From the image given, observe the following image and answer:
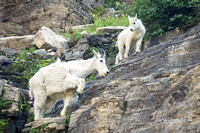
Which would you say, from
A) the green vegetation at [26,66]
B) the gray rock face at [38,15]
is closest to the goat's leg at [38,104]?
the green vegetation at [26,66]

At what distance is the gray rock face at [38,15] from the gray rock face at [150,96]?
43.3 ft

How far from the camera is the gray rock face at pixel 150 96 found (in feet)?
23.2

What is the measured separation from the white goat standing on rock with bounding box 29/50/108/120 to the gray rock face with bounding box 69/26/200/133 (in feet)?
1.42

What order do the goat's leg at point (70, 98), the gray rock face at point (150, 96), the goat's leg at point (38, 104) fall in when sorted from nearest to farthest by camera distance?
the gray rock face at point (150, 96) → the goat's leg at point (70, 98) → the goat's leg at point (38, 104)

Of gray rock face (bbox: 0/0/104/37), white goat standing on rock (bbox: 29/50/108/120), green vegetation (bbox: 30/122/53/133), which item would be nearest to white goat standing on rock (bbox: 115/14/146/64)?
white goat standing on rock (bbox: 29/50/108/120)

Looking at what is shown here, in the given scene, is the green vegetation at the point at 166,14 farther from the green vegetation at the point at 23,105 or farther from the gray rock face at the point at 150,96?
the green vegetation at the point at 23,105

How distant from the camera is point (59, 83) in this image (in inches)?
404

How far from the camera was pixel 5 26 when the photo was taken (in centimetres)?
2306

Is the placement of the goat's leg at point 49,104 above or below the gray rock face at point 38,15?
below

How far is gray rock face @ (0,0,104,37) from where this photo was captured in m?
22.9

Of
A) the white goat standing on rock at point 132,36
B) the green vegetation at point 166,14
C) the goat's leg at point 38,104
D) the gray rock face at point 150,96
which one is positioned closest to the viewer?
the gray rock face at point 150,96

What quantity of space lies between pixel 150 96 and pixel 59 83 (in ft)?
10.3

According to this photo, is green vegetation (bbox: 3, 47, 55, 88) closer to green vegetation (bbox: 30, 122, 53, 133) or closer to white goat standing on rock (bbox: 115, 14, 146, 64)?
white goat standing on rock (bbox: 115, 14, 146, 64)

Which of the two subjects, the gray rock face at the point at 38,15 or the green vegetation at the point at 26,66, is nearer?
the green vegetation at the point at 26,66
